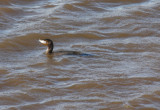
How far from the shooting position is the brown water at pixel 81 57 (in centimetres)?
775

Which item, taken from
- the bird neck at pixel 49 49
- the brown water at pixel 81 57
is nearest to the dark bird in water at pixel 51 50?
the bird neck at pixel 49 49

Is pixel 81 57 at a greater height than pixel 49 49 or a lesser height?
lesser

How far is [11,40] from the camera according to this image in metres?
10.8

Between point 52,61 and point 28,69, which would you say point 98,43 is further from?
point 28,69

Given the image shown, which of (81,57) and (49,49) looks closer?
(81,57)

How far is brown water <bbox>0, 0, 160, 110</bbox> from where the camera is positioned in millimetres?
7754

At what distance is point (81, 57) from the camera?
9.88m

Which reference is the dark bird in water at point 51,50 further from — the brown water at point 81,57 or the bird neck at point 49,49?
the brown water at point 81,57

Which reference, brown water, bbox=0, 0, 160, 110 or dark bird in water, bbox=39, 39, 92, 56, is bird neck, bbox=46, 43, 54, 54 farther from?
brown water, bbox=0, 0, 160, 110

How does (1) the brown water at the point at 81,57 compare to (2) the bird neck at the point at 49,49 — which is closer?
(1) the brown water at the point at 81,57

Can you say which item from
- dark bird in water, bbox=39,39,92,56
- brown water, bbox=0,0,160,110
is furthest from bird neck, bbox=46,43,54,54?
brown water, bbox=0,0,160,110

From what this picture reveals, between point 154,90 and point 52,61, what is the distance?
2.68m

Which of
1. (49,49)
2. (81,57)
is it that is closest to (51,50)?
(49,49)

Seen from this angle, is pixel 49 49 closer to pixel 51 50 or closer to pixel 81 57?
pixel 51 50
